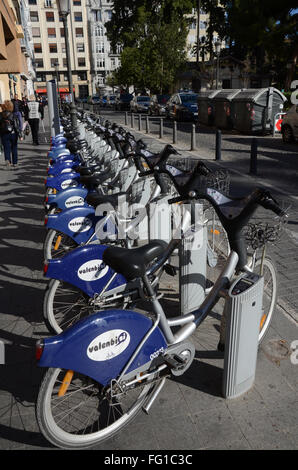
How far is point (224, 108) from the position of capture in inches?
742

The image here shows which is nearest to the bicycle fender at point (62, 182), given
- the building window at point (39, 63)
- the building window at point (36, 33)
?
the building window at point (39, 63)

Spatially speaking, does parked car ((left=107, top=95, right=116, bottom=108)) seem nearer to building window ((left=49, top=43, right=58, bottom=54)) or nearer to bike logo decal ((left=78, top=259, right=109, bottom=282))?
building window ((left=49, top=43, right=58, bottom=54))

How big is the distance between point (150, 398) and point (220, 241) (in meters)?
2.30

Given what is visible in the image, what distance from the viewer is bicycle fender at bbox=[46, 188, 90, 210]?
468 cm

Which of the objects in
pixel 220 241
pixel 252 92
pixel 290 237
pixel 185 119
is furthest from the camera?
pixel 185 119

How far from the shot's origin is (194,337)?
3471mm

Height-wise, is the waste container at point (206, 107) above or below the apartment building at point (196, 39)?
below

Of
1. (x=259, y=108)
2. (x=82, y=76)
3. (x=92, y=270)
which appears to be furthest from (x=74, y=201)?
Result: (x=82, y=76)

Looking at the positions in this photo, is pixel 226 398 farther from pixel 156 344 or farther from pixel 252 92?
pixel 252 92

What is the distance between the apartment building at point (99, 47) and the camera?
77062 millimetres

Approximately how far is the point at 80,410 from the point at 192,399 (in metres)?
0.72

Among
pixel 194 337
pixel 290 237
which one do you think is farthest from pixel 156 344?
pixel 290 237

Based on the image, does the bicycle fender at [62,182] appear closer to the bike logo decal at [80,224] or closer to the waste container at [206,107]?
the bike logo decal at [80,224]

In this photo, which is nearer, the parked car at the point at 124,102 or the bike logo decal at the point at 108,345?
the bike logo decal at the point at 108,345
